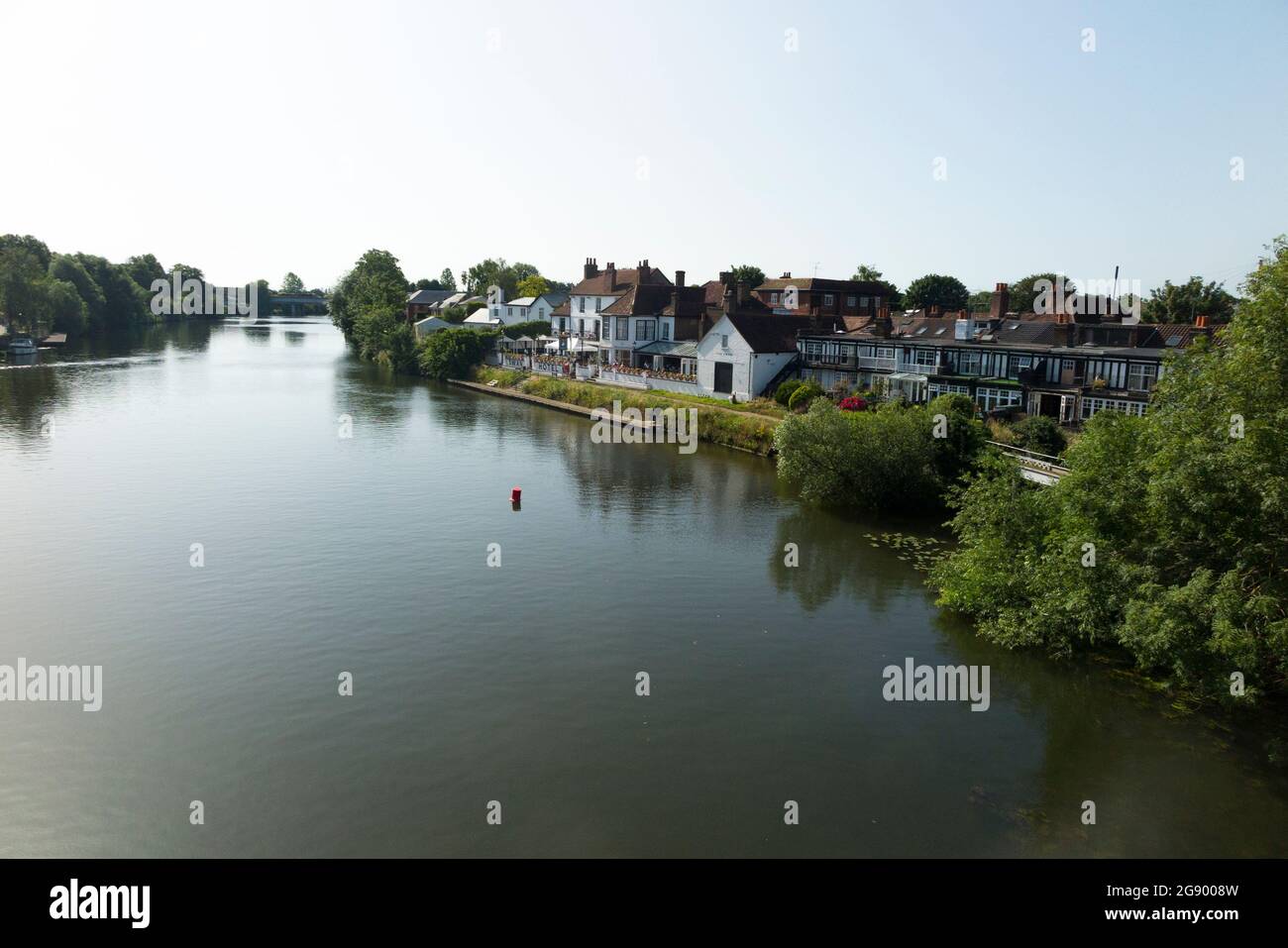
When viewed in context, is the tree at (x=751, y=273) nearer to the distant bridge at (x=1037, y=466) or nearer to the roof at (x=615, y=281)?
the roof at (x=615, y=281)

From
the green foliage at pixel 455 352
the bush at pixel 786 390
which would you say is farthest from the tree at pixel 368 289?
the bush at pixel 786 390

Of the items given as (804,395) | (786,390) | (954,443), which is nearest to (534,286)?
(786,390)

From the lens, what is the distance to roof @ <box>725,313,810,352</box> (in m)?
60.7

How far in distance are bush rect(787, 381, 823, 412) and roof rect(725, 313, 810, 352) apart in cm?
595

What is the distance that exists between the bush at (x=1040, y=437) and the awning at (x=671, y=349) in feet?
96.3

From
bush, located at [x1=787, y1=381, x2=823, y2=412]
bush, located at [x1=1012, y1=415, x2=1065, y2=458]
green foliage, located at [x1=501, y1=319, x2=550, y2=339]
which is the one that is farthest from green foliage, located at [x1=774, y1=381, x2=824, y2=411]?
green foliage, located at [x1=501, y1=319, x2=550, y2=339]

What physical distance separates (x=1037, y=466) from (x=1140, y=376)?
41.3 feet

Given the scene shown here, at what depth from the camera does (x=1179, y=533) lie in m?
20.5

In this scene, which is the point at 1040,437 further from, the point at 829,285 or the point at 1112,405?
the point at 829,285

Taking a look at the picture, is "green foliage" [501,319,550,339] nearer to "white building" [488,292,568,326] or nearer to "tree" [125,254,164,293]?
"white building" [488,292,568,326]

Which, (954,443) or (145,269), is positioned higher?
(145,269)

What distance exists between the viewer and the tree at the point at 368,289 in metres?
114

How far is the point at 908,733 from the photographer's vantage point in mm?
19453
